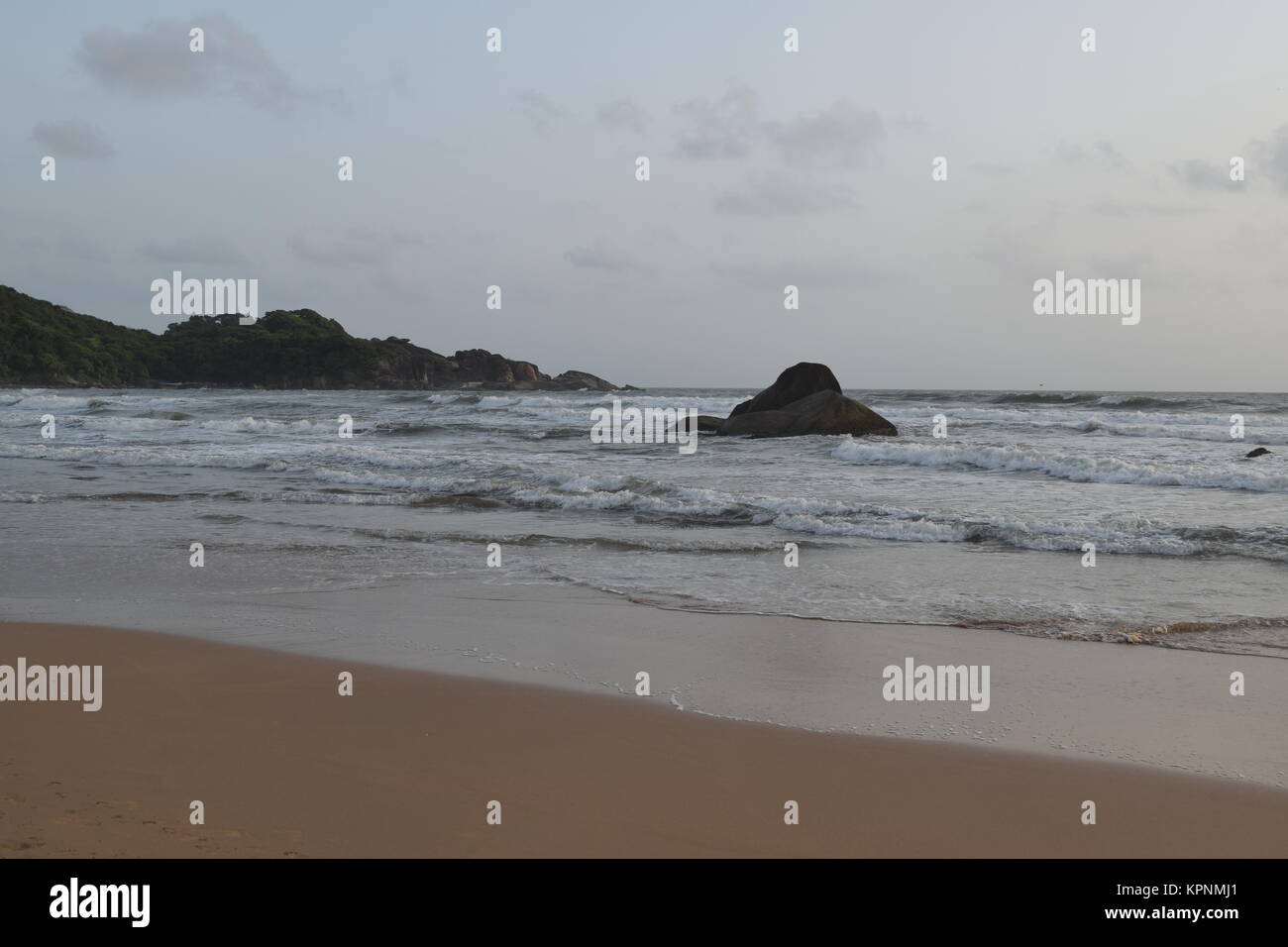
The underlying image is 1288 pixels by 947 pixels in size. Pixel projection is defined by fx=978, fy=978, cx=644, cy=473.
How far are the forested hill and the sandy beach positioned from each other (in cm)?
7693

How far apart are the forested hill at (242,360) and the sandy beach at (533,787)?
76.9 metres

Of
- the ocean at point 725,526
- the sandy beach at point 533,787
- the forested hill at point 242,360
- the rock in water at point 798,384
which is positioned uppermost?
the forested hill at point 242,360

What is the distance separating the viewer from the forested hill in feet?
250

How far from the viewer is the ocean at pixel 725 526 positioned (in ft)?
24.8

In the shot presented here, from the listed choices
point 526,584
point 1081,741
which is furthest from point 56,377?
point 1081,741

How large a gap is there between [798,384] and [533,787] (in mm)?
22148

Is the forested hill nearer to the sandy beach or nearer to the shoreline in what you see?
the shoreline

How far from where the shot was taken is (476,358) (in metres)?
85.1
